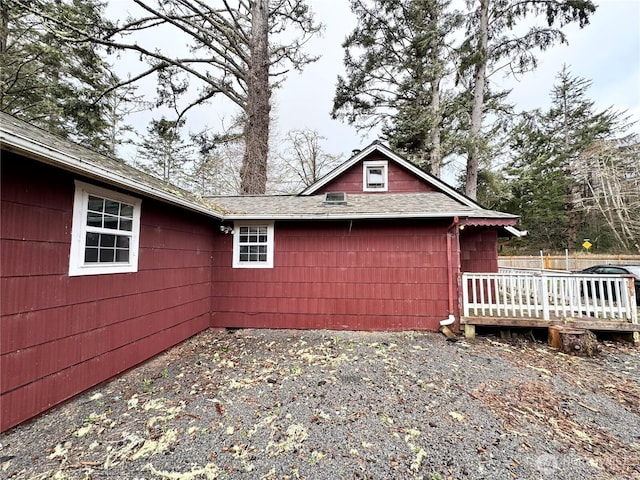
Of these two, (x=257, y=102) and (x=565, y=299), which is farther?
(x=257, y=102)

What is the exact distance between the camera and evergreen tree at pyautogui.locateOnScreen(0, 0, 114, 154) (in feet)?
27.5

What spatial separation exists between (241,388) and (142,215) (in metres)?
2.95

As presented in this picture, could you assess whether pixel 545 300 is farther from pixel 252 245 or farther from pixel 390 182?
pixel 252 245

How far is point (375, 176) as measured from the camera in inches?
357

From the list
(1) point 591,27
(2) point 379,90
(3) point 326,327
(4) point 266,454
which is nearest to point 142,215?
(4) point 266,454

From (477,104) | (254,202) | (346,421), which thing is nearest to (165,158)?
(254,202)

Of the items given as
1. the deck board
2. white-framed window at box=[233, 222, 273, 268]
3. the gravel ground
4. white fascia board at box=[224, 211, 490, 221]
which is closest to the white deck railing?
the deck board

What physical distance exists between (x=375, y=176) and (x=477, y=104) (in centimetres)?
667

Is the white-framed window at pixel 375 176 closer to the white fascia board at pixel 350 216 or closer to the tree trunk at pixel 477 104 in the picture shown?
the white fascia board at pixel 350 216

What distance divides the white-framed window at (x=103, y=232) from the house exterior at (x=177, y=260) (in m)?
0.01

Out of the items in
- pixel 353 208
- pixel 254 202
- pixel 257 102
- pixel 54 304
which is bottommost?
pixel 54 304

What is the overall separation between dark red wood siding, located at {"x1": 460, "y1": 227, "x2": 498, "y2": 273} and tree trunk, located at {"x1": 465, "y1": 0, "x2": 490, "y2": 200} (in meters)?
4.07

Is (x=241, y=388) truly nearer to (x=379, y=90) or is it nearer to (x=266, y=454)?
(x=266, y=454)

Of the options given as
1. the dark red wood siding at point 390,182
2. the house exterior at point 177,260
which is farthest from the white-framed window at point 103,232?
the dark red wood siding at point 390,182
